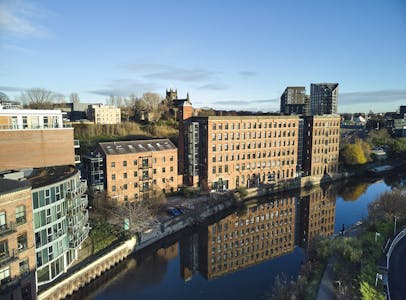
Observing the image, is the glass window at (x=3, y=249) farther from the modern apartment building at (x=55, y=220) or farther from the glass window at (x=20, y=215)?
the modern apartment building at (x=55, y=220)

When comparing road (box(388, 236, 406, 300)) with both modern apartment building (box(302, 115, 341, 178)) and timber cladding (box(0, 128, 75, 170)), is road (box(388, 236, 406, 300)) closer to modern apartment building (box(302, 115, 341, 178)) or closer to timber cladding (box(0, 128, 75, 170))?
timber cladding (box(0, 128, 75, 170))

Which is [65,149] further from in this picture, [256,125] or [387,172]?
[387,172]

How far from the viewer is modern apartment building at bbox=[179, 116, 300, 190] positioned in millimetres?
49938

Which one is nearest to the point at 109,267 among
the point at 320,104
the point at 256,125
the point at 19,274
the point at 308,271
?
the point at 19,274

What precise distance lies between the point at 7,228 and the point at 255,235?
28022 millimetres

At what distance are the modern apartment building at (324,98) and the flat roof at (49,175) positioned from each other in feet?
358

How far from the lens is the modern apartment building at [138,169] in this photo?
4003cm

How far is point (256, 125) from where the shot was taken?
53.9m

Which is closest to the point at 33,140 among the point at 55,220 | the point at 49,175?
the point at 49,175

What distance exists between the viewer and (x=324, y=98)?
132m

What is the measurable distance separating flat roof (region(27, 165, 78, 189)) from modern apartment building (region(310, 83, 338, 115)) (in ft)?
358

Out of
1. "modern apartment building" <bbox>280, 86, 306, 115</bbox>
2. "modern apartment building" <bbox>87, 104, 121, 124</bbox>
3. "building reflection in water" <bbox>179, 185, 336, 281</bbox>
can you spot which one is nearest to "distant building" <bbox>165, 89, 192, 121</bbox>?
"modern apartment building" <bbox>87, 104, 121, 124</bbox>

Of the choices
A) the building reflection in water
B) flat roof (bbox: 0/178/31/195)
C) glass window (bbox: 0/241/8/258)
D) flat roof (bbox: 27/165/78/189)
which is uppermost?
flat roof (bbox: 0/178/31/195)

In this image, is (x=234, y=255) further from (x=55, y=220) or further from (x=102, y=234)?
(x=55, y=220)
